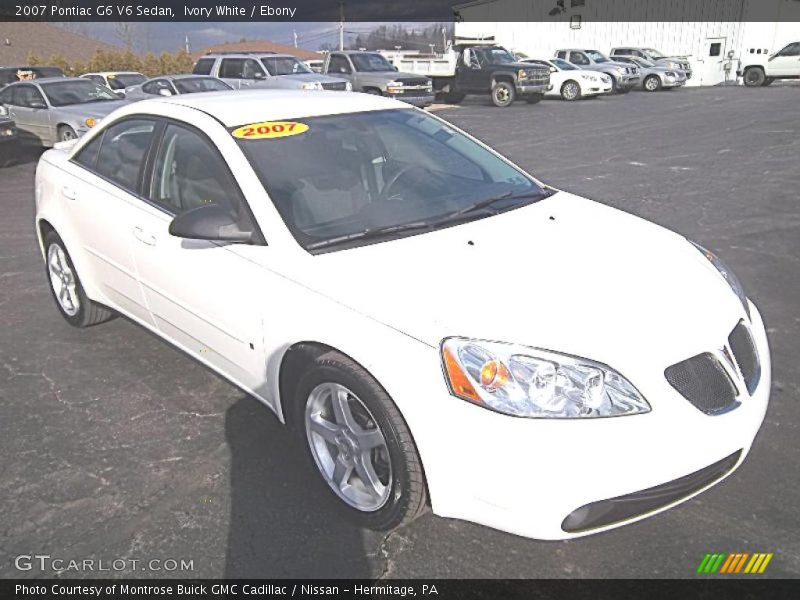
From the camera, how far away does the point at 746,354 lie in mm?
2752

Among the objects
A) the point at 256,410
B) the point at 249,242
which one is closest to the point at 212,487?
the point at 256,410

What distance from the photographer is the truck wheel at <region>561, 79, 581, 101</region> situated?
84.1 feet

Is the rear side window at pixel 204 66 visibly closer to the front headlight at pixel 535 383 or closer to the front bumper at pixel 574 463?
the front headlight at pixel 535 383

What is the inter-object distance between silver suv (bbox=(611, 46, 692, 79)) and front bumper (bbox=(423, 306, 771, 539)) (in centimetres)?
3176

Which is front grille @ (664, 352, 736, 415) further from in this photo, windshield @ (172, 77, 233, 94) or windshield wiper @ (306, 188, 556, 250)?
windshield @ (172, 77, 233, 94)

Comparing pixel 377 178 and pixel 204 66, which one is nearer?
pixel 377 178

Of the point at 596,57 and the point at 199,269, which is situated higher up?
the point at 596,57

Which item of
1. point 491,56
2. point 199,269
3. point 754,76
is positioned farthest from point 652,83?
point 199,269

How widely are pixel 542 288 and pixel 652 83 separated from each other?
3128cm

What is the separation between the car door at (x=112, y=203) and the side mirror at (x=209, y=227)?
0.85 metres

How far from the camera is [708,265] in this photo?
10.5ft

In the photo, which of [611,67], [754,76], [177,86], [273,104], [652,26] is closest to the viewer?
[273,104]

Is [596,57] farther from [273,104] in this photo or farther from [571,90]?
[273,104]

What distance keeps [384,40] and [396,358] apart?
70.0 meters
